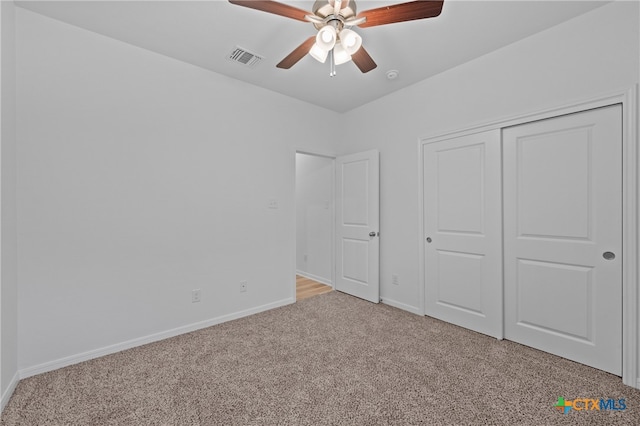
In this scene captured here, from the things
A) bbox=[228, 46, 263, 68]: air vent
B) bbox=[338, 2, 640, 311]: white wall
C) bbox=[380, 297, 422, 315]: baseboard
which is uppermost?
bbox=[228, 46, 263, 68]: air vent

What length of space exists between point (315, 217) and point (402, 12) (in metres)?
3.32

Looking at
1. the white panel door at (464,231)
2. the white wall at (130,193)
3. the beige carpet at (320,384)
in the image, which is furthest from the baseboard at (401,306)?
the white wall at (130,193)

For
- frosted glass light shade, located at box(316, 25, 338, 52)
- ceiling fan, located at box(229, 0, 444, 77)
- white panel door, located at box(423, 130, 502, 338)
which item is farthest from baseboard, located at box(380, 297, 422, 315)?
frosted glass light shade, located at box(316, 25, 338, 52)

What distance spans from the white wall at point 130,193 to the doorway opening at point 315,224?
3.49 feet

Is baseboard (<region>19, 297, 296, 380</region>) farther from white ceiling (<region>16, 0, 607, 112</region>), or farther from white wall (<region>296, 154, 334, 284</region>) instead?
white ceiling (<region>16, 0, 607, 112</region>)

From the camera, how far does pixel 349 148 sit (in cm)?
397

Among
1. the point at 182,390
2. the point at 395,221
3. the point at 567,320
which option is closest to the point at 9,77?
the point at 182,390

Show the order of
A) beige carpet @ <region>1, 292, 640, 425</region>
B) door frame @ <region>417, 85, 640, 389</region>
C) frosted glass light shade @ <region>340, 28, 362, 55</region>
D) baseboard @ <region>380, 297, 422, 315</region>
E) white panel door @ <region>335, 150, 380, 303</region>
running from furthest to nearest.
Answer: white panel door @ <region>335, 150, 380, 303</region>, baseboard @ <region>380, 297, 422, 315</region>, door frame @ <region>417, 85, 640, 389</region>, frosted glass light shade @ <region>340, 28, 362, 55</region>, beige carpet @ <region>1, 292, 640, 425</region>

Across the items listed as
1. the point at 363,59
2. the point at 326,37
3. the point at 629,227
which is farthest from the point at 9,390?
the point at 629,227

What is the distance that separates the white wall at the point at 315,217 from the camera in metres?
4.36

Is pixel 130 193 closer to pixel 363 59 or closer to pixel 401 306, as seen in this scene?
pixel 363 59

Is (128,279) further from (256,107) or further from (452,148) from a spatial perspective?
(452,148)

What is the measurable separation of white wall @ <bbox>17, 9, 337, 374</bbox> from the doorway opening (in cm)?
106

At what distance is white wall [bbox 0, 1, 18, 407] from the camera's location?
1743 mm
